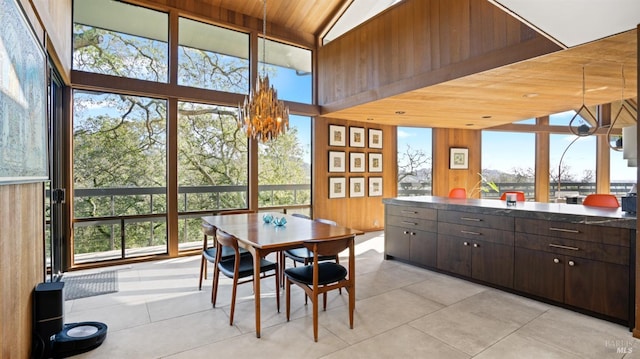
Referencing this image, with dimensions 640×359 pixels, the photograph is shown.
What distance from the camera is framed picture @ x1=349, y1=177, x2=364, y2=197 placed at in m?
6.91

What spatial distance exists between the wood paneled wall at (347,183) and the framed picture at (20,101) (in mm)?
4524

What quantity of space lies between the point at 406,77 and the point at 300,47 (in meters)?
2.62

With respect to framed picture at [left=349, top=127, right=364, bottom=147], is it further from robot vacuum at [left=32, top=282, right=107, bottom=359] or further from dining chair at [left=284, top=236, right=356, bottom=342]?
robot vacuum at [left=32, top=282, right=107, bottom=359]

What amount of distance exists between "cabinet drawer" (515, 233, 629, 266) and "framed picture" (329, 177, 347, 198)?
3.70 metres

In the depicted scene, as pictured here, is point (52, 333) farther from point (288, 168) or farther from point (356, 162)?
point (356, 162)

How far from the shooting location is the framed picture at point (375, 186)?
23.5 ft

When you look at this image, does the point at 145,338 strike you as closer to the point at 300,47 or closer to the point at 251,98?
the point at 251,98

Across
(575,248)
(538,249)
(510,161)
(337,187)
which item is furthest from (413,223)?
(510,161)

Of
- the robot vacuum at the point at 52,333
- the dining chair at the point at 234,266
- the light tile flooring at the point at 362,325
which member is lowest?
the light tile flooring at the point at 362,325

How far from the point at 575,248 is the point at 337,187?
4224 millimetres

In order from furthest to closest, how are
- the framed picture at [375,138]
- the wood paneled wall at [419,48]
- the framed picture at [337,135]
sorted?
the framed picture at [375,138]
the framed picture at [337,135]
the wood paneled wall at [419,48]

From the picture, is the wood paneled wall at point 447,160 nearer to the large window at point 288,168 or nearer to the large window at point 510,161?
the large window at point 510,161

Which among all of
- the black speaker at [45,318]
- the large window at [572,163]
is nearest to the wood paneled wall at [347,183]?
the large window at [572,163]

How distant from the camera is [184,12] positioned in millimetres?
5008
